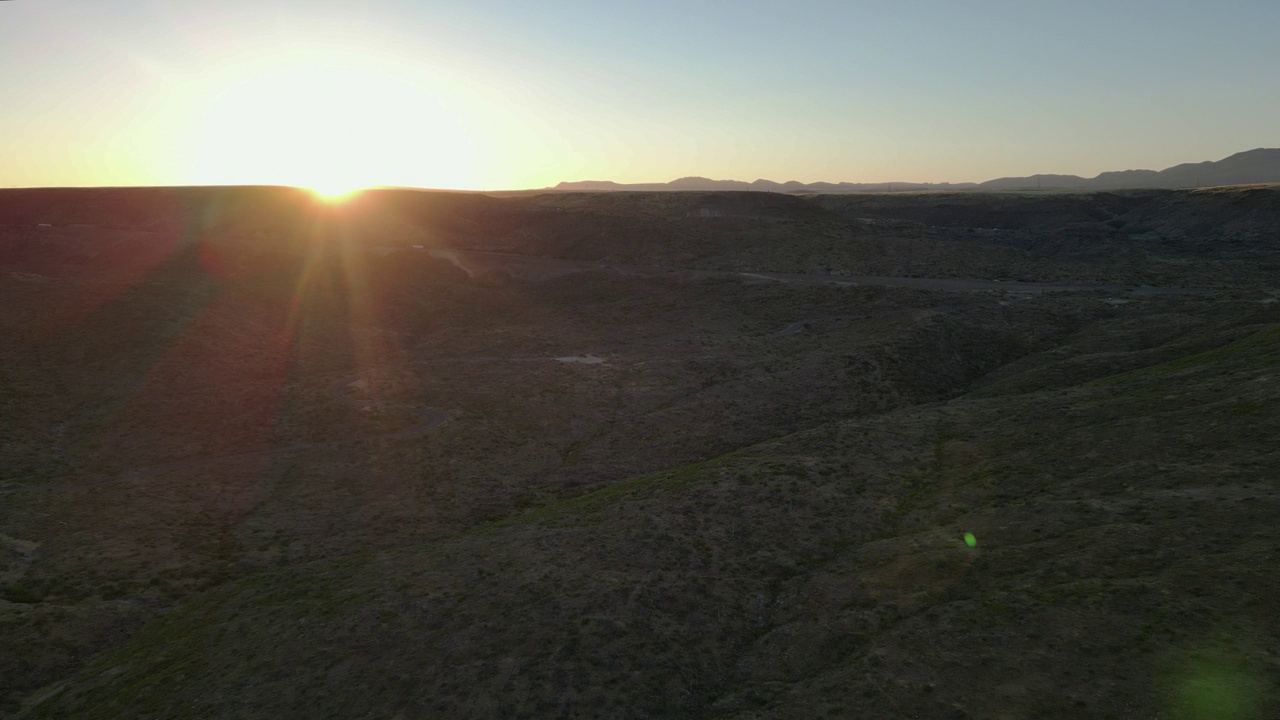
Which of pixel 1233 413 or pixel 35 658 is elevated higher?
pixel 1233 413

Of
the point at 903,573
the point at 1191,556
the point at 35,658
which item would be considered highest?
the point at 1191,556

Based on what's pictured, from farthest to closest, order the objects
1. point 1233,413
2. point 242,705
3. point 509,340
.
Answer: point 509,340
point 1233,413
point 242,705

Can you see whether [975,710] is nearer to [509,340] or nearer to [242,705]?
[242,705]

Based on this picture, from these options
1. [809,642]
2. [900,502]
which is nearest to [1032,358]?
[900,502]

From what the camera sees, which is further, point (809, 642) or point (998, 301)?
point (998, 301)

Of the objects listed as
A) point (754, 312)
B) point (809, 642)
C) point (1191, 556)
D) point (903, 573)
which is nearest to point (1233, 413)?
point (1191, 556)

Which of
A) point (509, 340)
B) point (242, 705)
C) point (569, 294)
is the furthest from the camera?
point (569, 294)
